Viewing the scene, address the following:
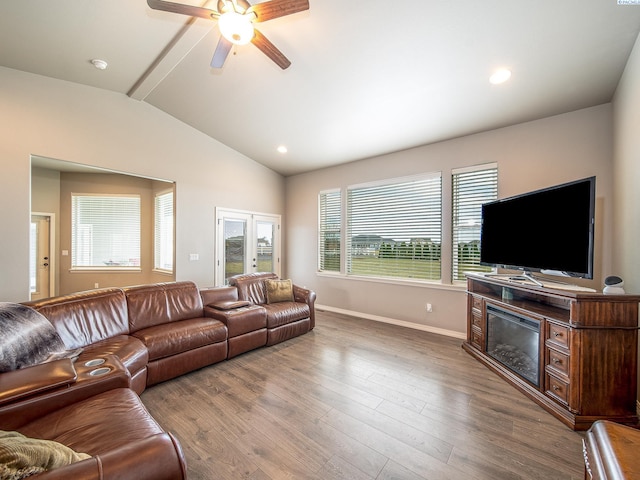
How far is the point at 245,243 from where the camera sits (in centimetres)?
565

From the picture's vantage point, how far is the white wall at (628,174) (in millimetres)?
2174

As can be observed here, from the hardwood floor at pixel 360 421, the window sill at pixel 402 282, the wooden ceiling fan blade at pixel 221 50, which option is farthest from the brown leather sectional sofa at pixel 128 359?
the wooden ceiling fan blade at pixel 221 50

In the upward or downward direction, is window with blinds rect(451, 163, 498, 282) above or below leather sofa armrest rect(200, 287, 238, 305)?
above

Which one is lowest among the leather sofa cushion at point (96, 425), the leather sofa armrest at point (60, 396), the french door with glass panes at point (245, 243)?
the leather sofa cushion at point (96, 425)

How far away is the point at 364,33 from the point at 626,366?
358 centimetres

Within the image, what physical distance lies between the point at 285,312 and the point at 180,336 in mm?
1441

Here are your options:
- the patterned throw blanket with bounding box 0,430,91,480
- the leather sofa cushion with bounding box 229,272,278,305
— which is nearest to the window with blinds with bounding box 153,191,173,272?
the leather sofa cushion with bounding box 229,272,278,305

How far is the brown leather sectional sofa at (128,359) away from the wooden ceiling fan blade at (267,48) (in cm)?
265

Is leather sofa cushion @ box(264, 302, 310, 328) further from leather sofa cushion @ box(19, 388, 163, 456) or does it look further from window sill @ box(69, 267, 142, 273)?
window sill @ box(69, 267, 142, 273)

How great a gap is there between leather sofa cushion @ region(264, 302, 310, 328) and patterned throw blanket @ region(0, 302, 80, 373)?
2.02m

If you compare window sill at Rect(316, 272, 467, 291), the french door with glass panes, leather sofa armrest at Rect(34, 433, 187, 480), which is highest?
the french door with glass panes

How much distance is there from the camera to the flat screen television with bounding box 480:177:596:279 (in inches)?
89.0

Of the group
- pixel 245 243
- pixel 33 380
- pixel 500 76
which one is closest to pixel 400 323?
pixel 245 243

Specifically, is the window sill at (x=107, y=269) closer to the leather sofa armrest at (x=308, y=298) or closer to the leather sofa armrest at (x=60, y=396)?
the leather sofa armrest at (x=308, y=298)
